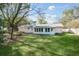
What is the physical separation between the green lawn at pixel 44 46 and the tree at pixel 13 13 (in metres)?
0.13

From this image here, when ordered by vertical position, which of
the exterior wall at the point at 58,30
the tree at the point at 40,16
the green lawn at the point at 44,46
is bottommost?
the green lawn at the point at 44,46

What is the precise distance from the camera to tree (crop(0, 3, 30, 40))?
2.02 m

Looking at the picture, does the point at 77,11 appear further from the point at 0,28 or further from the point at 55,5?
the point at 0,28

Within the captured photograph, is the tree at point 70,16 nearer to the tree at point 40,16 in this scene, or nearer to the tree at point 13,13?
the tree at point 40,16

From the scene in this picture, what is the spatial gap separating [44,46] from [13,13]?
0.43 meters

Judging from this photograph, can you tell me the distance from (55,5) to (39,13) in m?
0.17

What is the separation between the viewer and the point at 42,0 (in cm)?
202

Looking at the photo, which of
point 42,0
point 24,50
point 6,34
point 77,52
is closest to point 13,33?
point 6,34

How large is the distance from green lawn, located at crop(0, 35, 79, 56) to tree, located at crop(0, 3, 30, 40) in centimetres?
13

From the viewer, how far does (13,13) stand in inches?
80.1

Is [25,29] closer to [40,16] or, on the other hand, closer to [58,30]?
[40,16]

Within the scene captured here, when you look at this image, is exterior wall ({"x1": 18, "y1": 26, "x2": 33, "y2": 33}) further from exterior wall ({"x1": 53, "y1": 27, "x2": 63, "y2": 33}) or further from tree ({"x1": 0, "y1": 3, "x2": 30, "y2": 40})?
exterior wall ({"x1": 53, "y1": 27, "x2": 63, "y2": 33})

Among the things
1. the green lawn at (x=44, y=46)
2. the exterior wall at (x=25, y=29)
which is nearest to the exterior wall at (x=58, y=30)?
the green lawn at (x=44, y=46)

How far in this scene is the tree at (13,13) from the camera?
2.02 meters
